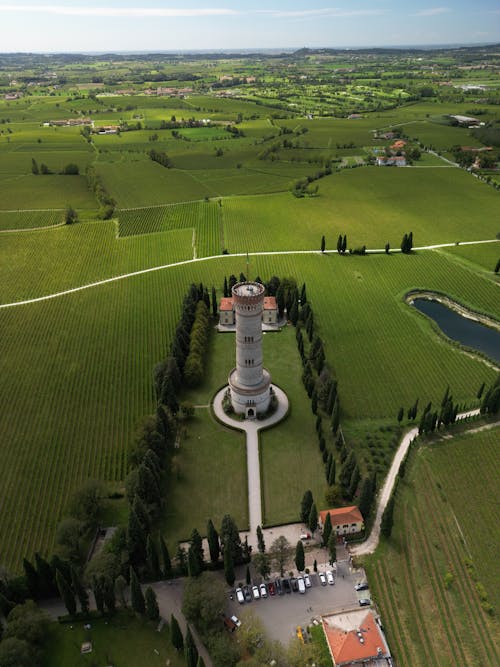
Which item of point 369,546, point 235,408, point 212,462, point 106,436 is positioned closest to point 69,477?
point 106,436

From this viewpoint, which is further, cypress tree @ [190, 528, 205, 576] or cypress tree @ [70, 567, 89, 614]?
cypress tree @ [190, 528, 205, 576]

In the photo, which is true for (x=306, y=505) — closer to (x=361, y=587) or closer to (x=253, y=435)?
(x=361, y=587)

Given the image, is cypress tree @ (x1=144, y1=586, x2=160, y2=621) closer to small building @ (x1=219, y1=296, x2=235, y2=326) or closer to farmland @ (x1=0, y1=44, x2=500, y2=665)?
farmland @ (x1=0, y1=44, x2=500, y2=665)

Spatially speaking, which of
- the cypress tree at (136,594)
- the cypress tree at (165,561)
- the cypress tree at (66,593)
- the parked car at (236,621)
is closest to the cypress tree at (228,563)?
the parked car at (236,621)

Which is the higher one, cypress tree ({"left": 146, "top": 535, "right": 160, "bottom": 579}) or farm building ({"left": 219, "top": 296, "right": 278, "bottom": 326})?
farm building ({"left": 219, "top": 296, "right": 278, "bottom": 326})

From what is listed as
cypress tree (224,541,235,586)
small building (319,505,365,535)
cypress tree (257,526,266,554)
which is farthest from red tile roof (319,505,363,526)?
cypress tree (224,541,235,586)

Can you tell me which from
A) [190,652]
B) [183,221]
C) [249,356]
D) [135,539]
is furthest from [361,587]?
[183,221]
